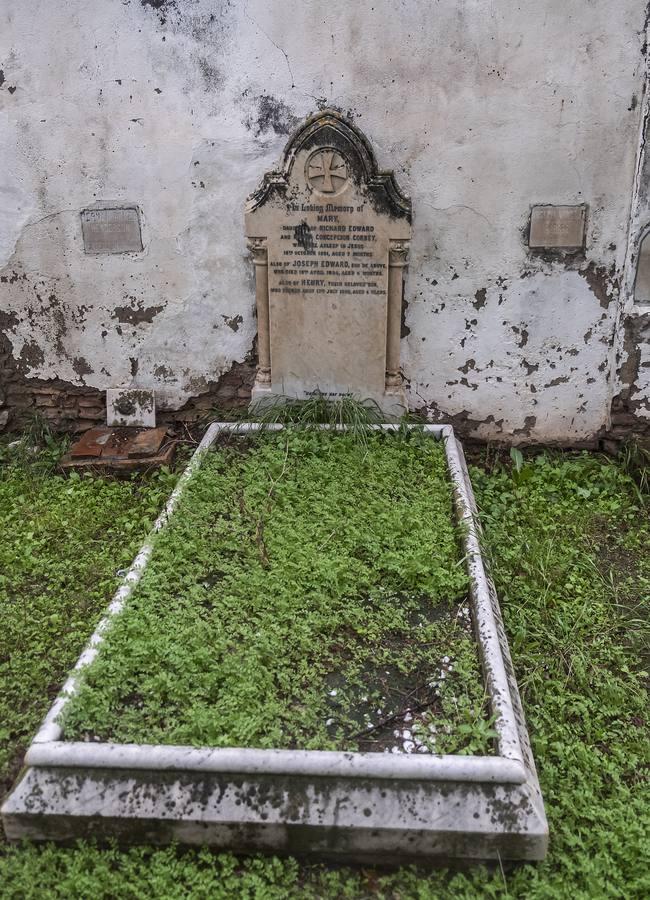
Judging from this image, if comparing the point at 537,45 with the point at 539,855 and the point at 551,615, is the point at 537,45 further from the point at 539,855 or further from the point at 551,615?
the point at 539,855

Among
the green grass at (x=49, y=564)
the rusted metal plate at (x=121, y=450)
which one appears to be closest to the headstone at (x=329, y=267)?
the rusted metal plate at (x=121, y=450)

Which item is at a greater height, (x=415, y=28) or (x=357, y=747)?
(x=415, y=28)

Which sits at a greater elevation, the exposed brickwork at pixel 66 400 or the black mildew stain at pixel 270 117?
the black mildew stain at pixel 270 117

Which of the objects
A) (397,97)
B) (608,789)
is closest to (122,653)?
(608,789)

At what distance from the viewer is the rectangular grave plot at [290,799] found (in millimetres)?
2033

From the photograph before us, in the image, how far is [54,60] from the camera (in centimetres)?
414

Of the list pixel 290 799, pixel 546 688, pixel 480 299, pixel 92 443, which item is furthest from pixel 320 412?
→ pixel 290 799

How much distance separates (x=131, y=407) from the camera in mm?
4773

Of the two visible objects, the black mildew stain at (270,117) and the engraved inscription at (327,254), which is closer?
the black mildew stain at (270,117)

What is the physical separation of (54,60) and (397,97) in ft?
6.50

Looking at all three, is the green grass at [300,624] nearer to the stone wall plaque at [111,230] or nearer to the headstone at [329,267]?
the headstone at [329,267]

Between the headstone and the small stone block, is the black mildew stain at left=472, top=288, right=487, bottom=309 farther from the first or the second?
the small stone block

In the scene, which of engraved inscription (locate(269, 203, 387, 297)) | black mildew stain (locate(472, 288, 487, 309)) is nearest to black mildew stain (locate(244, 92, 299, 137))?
engraved inscription (locate(269, 203, 387, 297))

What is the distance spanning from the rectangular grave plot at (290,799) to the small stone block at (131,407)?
9.36ft
